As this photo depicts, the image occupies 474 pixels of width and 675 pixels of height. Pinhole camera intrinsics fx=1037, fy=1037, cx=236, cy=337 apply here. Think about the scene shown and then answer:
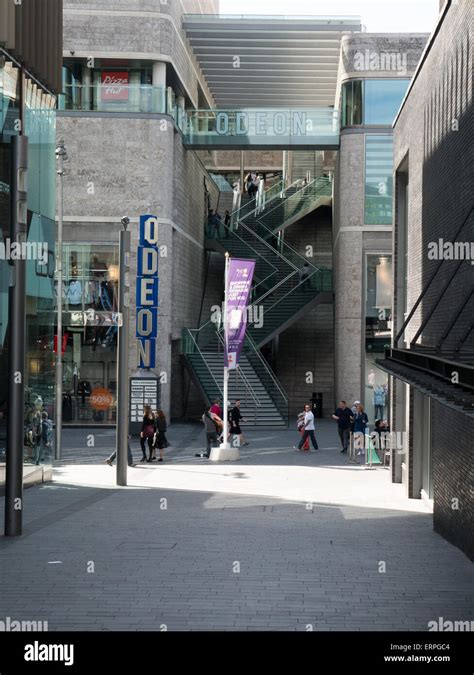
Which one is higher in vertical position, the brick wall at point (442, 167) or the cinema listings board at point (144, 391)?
the brick wall at point (442, 167)

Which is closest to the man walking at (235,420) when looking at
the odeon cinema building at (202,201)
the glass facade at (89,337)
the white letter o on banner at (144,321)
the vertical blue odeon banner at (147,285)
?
the odeon cinema building at (202,201)

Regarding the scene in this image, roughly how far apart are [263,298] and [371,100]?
8.98 metres

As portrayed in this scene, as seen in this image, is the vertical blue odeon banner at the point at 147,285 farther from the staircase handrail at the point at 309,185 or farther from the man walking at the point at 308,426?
the staircase handrail at the point at 309,185

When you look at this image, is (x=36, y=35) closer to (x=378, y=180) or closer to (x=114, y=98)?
(x=114, y=98)

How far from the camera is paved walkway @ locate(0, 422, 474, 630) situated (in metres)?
10.8

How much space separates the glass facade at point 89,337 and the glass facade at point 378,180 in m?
10.3

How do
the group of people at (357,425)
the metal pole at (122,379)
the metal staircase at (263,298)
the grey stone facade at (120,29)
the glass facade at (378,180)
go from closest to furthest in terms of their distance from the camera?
the metal pole at (122,379) < the group of people at (357,425) < the metal staircase at (263,298) < the grey stone facade at (120,29) < the glass facade at (378,180)

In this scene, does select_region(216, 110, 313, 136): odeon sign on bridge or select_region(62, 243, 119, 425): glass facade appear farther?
select_region(216, 110, 313, 136): odeon sign on bridge

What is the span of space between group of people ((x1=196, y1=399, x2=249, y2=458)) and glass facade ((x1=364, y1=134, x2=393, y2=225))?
42.5 ft

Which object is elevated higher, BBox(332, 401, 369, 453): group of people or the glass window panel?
the glass window panel

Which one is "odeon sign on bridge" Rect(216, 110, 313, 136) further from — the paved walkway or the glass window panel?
the paved walkway

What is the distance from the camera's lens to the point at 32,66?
20.9 meters

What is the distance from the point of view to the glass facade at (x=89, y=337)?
38.2m

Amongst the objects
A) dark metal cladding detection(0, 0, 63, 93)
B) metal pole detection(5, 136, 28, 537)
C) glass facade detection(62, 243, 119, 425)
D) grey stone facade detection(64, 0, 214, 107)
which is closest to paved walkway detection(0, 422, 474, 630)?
metal pole detection(5, 136, 28, 537)
